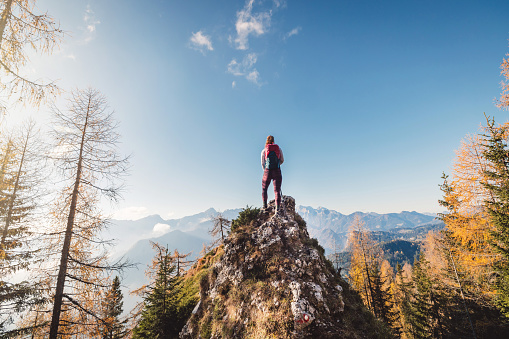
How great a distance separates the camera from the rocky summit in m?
7.92

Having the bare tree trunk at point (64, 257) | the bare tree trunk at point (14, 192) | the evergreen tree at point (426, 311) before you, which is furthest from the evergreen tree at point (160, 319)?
the evergreen tree at point (426, 311)

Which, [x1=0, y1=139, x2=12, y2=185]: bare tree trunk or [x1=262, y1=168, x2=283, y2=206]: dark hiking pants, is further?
[x1=0, y1=139, x2=12, y2=185]: bare tree trunk

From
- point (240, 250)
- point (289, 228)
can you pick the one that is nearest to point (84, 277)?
point (240, 250)

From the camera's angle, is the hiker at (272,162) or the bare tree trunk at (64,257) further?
the hiker at (272,162)

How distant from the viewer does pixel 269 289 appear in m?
9.21

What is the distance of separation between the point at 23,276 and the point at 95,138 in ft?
21.9

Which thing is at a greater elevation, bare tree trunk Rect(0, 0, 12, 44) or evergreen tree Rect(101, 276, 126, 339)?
bare tree trunk Rect(0, 0, 12, 44)

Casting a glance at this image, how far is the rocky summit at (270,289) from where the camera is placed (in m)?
7.92

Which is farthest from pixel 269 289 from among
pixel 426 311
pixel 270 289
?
pixel 426 311

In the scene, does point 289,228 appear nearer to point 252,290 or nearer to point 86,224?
point 252,290

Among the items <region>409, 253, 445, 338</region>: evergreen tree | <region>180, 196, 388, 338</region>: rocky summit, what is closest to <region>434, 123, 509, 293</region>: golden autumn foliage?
<region>180, 196, 388, 338</region>: rocky summit

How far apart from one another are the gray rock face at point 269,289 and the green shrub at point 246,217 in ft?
1.46

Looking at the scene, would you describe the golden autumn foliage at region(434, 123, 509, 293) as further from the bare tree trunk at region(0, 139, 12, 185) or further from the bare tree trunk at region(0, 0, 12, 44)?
the bare tree trunk at region(0, 139, 12, 185)

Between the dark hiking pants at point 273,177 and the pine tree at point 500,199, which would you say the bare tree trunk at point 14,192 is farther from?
the pine tree at point 500,199
